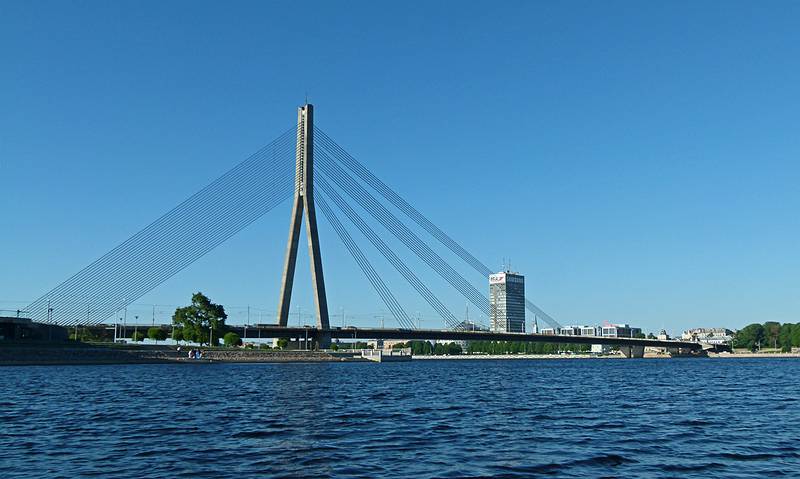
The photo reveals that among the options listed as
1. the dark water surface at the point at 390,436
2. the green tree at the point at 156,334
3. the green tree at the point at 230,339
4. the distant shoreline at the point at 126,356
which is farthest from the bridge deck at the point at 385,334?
the dark water surface at the point at 390,436

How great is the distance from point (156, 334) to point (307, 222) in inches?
1638

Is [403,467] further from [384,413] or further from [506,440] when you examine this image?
[384,413]

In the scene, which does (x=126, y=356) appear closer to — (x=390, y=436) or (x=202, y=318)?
(x=202, y=318)

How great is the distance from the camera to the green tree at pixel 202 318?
11994cm

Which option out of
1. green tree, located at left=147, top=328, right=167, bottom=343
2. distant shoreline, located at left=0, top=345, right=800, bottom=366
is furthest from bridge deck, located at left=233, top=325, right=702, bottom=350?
green tree, located at left=147, top=328, right=167, bottom=343

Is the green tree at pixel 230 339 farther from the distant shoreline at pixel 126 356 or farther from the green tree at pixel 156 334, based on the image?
the distant shoreline at pixel 126 356

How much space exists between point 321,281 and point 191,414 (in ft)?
229

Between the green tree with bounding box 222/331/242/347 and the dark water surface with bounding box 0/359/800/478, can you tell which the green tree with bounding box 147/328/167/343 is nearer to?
the green tree with bounding box 222/331/242/347

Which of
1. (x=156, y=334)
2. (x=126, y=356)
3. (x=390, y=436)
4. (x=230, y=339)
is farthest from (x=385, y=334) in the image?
(x=390, y=436)

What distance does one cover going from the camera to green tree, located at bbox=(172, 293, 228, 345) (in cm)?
11994

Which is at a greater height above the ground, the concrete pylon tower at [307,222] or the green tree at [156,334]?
the concrete pylon tower at [307,222]

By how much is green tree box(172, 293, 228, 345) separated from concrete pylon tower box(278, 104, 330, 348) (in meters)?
19.0

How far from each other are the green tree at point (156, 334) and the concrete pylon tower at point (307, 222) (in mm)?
28049

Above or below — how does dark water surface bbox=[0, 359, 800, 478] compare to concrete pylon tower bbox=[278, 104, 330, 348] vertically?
below
